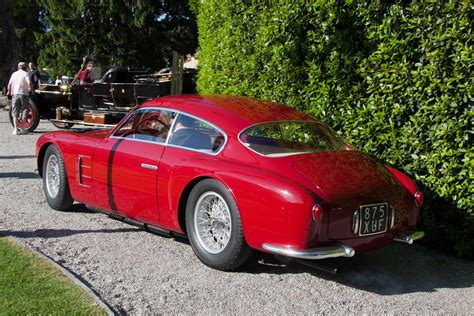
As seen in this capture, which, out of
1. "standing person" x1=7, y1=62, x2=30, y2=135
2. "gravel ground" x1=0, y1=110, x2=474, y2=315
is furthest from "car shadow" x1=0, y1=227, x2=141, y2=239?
"standing person" x1=7, y1=62, x2=30, y2=135

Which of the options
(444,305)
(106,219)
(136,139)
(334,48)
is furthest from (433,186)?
(106,219)

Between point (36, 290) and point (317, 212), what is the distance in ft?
7.05

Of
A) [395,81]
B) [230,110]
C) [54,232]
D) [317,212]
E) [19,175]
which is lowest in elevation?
[19,175]

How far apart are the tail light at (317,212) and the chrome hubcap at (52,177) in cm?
363

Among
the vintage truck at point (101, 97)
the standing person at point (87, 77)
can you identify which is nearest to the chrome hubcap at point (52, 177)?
the vintage truck at point (101, 97)

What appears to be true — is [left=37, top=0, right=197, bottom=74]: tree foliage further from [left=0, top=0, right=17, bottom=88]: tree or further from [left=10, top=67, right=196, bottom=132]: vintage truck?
[left=10, top=67, right=196, bottom=132]: vintage truck

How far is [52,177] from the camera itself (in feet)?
22.1

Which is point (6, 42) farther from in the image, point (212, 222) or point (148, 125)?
point (212, 222)

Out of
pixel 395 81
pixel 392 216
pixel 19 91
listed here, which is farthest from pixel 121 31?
pixel 392 216

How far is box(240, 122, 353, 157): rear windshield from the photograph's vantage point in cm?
494

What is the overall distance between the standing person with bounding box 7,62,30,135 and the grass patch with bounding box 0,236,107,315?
10097mm

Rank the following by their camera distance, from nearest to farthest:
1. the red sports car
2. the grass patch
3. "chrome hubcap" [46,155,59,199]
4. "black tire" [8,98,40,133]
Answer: the grass patch, the red sports car, "chrome hubcap" [46,155,59,199], "black tire" [8,98,40,133]

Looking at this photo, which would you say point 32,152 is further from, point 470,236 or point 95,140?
point 470,236

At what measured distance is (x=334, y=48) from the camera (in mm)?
6445
